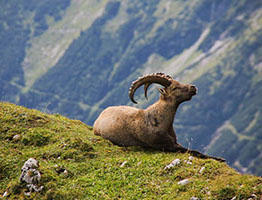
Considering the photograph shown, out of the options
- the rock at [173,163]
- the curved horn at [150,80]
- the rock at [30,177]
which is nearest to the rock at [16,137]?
the rock at [30,177]

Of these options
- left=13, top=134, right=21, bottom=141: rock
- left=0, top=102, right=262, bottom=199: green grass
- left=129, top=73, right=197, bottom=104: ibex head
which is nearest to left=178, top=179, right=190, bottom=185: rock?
left=0, top=102, right=262, bottom=199: green grass

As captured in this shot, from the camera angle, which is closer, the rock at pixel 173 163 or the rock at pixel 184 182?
the rock at pixel 184 182

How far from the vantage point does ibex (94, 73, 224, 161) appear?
68.4 ft

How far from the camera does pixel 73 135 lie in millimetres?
20953

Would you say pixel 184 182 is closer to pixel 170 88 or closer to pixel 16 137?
pixel 170 88

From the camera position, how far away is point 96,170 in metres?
16.9

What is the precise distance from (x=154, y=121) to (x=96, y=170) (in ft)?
18.4

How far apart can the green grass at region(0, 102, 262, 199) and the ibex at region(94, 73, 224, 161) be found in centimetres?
77

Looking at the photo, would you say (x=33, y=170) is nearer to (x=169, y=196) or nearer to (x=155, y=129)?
(x=169, y=196)

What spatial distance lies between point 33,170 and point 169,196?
5444 millimetres

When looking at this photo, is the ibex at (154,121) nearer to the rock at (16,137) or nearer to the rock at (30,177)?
the rock at (16,137)

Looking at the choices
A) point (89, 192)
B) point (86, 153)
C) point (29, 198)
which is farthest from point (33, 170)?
point (86, 153)

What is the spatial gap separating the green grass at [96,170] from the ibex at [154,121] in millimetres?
772

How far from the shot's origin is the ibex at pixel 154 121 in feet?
68.4
